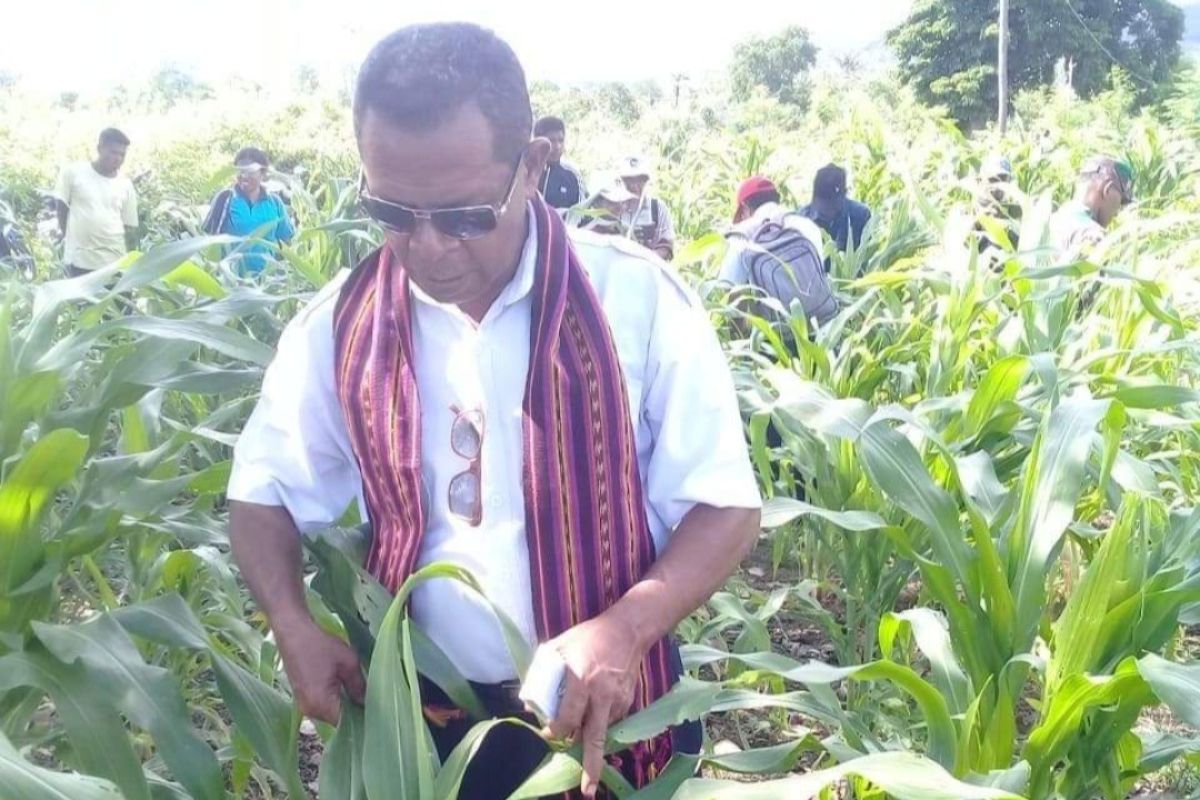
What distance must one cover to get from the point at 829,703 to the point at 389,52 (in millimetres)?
841

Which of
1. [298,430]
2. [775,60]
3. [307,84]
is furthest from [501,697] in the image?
[775,60]

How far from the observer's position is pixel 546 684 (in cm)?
95

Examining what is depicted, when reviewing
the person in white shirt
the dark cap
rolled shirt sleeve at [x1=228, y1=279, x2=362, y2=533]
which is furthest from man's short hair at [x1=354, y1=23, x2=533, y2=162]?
the dark cap

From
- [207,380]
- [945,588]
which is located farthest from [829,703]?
[207,380]

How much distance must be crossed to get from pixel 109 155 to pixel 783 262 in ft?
13.7

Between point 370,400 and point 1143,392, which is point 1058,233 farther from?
point 370,400

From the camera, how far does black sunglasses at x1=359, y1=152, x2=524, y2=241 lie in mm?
1010

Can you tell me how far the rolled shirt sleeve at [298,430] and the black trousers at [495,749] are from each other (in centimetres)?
24

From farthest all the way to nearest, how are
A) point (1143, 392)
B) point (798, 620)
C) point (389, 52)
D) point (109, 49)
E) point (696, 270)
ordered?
point (109, 49)
point (696, 270)
point (798, 620)
point (1143, 392)
point (389, 52)

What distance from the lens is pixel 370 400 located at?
1.11 meters

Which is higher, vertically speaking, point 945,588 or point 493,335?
point 493,335

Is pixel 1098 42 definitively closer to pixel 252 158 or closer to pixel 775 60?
pixel 775 60

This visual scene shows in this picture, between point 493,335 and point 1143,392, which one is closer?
point 493,335

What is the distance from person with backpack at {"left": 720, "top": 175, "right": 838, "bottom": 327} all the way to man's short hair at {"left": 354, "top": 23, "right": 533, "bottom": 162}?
222cm
